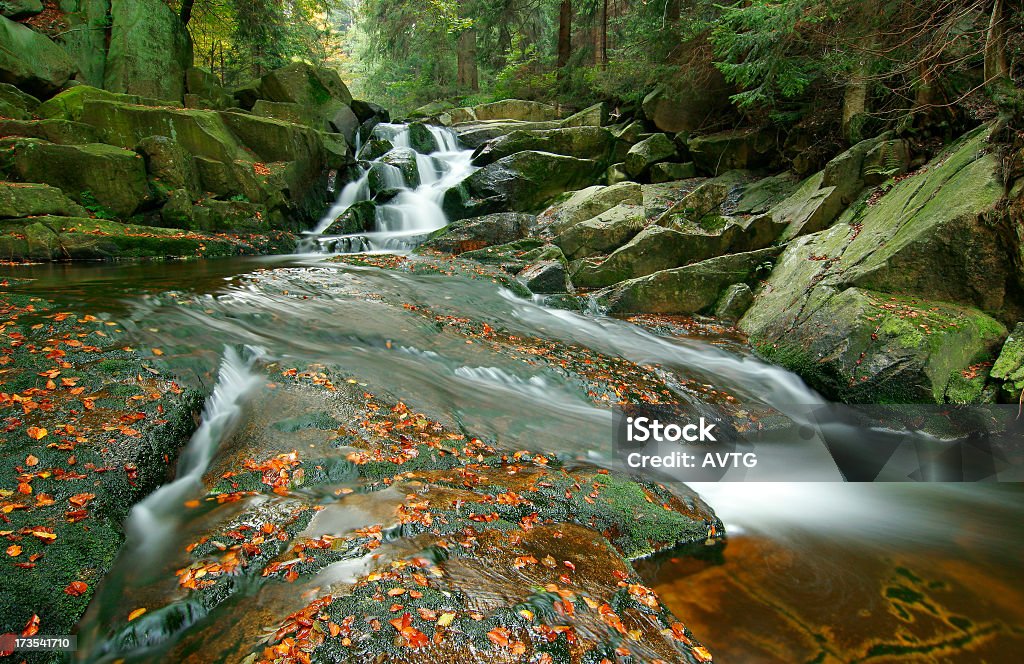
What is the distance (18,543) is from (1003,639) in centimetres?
551

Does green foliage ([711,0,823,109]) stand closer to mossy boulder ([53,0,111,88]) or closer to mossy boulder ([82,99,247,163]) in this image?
mossy boulder ([82,99,247,163])

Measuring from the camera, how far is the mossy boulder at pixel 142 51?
43.7ft

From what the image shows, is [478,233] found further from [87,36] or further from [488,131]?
[87,36]

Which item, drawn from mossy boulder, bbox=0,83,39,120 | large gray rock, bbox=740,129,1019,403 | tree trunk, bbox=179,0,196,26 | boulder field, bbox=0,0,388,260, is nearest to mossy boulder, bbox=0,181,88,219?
boulder field, bbox=0,0,388,260

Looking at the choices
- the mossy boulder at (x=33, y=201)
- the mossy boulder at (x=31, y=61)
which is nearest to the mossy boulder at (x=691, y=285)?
the mossy boulder at (x=33, y=201)

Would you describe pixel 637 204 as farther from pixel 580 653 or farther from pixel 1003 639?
pixel 580 653

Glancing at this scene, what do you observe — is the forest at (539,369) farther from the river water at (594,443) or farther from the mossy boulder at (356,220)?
the mossy boulder at (356,220)

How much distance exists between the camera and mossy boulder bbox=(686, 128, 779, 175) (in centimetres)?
1205

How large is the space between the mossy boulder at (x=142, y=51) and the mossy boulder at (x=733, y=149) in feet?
49.2

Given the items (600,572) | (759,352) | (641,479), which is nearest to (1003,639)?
(641,479)

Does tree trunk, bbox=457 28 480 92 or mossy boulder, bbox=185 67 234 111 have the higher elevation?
tree trunk, bbox=457 28 480 92

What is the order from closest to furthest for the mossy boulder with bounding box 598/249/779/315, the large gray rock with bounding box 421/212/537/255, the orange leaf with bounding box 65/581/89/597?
the orange leaf with bounding box 65/581/89/597 < the mossy boulder with bounding box 598/249/779/315 < the large gray rock with bounding box 421/212/537/255

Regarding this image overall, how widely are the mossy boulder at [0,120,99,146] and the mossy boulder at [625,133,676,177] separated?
1298cm

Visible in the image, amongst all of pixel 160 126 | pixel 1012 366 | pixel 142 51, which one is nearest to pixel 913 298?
pixel 1012 366
